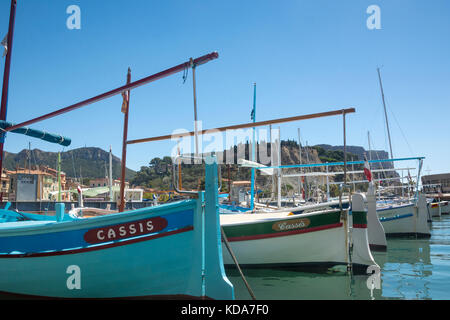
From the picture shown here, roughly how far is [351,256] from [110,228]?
556 centimetres

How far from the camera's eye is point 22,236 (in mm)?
4980

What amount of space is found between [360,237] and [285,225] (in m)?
1.66

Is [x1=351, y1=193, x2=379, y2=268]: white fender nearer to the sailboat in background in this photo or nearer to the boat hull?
the boat hull

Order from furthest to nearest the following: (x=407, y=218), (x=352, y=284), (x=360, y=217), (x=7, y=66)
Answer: (x=407, y=218) → (x=7, y=66) → (x=360, y=217) → (x=352, y=284)

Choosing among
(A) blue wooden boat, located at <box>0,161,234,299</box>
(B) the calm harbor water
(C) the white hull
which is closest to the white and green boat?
(B) the calm harbor water

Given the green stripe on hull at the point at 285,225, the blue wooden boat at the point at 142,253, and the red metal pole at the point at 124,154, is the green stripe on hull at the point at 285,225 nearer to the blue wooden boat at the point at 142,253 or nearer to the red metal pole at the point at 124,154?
the red metal pole at the point at 124,154

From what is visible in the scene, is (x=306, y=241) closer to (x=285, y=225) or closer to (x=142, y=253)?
(x=285, y=225)

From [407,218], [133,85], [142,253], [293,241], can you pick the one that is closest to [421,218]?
[407,218]

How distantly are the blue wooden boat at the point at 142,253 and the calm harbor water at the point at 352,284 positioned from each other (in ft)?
6.32

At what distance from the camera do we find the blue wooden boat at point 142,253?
4.36 meters

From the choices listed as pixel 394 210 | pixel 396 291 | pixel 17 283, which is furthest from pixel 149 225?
pixel 394 210

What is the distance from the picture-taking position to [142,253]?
4.46 m

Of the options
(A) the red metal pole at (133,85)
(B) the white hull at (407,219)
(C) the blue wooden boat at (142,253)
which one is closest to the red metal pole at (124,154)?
(A) the red metal pole at (133,85)
